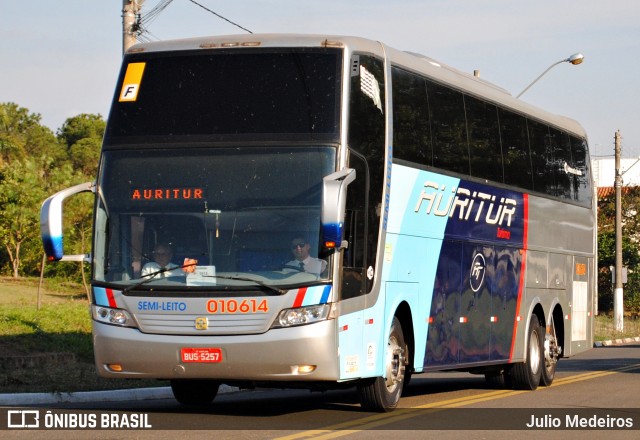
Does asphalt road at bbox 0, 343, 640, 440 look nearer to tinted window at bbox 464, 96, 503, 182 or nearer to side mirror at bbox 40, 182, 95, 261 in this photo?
side mirror at bbox 40, 182, 95, 261

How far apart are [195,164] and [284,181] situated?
3.07ft

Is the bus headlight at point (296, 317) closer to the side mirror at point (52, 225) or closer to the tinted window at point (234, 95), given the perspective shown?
the tinted window at point (234, 95)

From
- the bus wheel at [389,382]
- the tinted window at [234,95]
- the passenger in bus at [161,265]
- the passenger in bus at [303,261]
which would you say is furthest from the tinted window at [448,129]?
the passenger in bus at [161,265]

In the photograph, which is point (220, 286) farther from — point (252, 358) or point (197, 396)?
point (197, 396)

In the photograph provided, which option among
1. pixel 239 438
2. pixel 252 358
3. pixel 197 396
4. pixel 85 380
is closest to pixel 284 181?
pixel 252 358

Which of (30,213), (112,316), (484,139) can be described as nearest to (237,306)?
(112,316)

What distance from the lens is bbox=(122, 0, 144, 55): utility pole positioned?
18078 millimetres

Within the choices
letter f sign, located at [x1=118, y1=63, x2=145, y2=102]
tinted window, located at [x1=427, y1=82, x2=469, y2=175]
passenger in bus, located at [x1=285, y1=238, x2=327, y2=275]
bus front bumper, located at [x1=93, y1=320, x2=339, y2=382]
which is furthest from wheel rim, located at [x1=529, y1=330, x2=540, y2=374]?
letter f sign, located at [x1=118, y1=63, x2=145, y2=102]

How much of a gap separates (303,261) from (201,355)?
1343mm

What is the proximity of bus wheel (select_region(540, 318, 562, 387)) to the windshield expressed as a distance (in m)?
8.34

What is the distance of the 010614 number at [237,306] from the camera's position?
38.8 feet

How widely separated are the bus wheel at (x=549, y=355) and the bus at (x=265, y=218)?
495cm

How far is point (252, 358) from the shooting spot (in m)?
11.8

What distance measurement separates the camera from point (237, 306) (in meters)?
11.9
